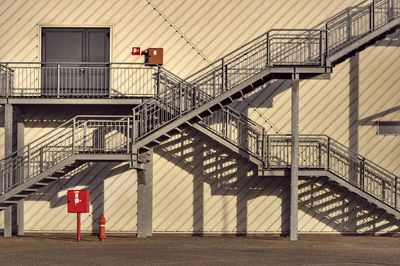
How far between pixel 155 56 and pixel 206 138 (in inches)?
138

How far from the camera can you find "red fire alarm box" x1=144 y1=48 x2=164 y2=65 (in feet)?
114

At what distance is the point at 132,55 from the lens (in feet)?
115

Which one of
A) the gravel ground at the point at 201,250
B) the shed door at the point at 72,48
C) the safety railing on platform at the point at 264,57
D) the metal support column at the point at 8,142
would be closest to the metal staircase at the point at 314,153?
the safety railing on platform at the point at 264,57

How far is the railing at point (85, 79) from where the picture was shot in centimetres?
3441

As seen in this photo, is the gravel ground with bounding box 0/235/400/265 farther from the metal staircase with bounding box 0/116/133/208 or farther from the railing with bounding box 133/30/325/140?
the railing with bounding box 133/30/325/140

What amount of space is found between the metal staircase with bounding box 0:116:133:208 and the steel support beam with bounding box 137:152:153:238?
48.8 inches

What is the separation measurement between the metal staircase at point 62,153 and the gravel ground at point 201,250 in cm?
197

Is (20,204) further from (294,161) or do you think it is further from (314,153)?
(314,153)

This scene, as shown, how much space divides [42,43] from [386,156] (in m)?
13.2

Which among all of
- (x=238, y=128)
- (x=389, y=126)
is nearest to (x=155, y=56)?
(x=238, y=128)

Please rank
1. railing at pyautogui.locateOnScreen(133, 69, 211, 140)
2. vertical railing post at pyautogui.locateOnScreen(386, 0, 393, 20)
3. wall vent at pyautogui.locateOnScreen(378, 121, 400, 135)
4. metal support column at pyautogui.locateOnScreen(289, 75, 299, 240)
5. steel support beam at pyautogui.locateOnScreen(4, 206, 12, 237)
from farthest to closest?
wall vent at pyautogui.locateOnScreen(378, 121, 400, 135) → steel support beam at pyautogui.locateOnScreen(4, 206, 12, 237) → vertical railing post at pyautogui.locateOnScreen(386, 0, 393, 20) → metal support column at pyautogui.locateOnScreen(289, 75, 299, 240) → railing at pyautogui.locateOnScreen(133, 69, 211, 140)

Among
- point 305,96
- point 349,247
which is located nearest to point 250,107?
point 305,96

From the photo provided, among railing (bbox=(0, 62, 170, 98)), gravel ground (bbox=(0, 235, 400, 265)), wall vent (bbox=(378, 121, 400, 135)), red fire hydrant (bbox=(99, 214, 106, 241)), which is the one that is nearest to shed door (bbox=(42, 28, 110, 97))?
railing (bbox=(0, 62, 170, 98))

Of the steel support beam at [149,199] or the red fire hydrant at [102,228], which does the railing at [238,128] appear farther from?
the red fire hydrant at [102,228]
